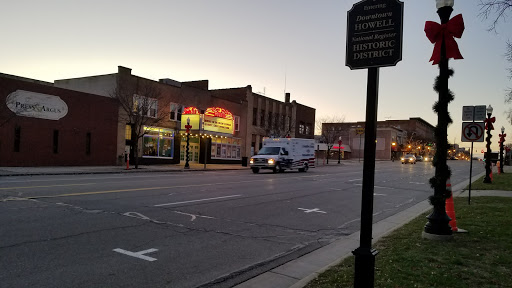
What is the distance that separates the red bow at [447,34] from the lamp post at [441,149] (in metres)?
0.08

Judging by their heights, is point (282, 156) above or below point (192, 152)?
above

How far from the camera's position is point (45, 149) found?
26234 millimetres

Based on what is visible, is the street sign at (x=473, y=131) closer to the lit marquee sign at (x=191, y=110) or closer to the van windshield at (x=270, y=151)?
the van windshield at (x=270, y=151)

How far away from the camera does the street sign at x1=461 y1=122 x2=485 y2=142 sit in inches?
451

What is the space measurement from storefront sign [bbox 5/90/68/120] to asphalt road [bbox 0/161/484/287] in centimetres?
1359

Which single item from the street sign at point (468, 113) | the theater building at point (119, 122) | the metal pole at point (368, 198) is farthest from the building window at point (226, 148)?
the metal pole at point (368, 198)

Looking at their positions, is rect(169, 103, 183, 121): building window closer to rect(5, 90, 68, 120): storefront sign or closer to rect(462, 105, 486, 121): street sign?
rect(5, 90, 68, 120): storefront sign

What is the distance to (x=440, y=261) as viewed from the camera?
580 centimetres

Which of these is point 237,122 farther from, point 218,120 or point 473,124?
point 473,124

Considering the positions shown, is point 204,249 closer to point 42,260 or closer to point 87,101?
point 42,260

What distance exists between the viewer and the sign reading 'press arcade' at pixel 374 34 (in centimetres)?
399

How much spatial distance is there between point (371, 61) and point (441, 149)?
14.5 ft

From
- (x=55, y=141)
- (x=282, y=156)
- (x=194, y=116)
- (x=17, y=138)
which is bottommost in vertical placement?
(x=282, y=156)

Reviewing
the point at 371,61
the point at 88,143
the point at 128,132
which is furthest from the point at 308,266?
the point at 128,132
